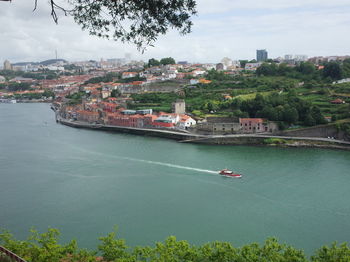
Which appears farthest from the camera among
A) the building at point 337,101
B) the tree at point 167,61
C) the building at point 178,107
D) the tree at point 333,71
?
the tree at point 167,61

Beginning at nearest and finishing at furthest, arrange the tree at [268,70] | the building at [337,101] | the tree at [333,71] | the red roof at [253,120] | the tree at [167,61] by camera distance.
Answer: the red roof at [253,120]
the building at [337,101]
the tree at [333,71]
the tree at [268,70]
the tree at [167,61]

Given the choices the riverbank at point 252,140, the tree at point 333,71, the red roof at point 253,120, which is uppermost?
the tree at point 333,71

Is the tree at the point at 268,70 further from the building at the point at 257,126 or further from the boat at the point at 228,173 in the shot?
the boat at the point at 228,173

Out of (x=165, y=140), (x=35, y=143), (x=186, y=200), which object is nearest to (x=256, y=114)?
(x=165, y=140)

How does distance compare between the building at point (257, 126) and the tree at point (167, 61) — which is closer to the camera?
the building at point (257, 126)

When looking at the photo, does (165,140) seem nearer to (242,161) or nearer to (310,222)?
(242,161)

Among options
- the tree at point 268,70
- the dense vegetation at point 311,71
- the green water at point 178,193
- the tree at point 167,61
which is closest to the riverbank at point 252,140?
the green water at point 178,193

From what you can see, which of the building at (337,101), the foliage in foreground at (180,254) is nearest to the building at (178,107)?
the building at (337,101)

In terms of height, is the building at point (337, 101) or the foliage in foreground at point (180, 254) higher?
the building at point (337, 101)

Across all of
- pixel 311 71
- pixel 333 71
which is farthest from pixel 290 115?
pixel 311 71
